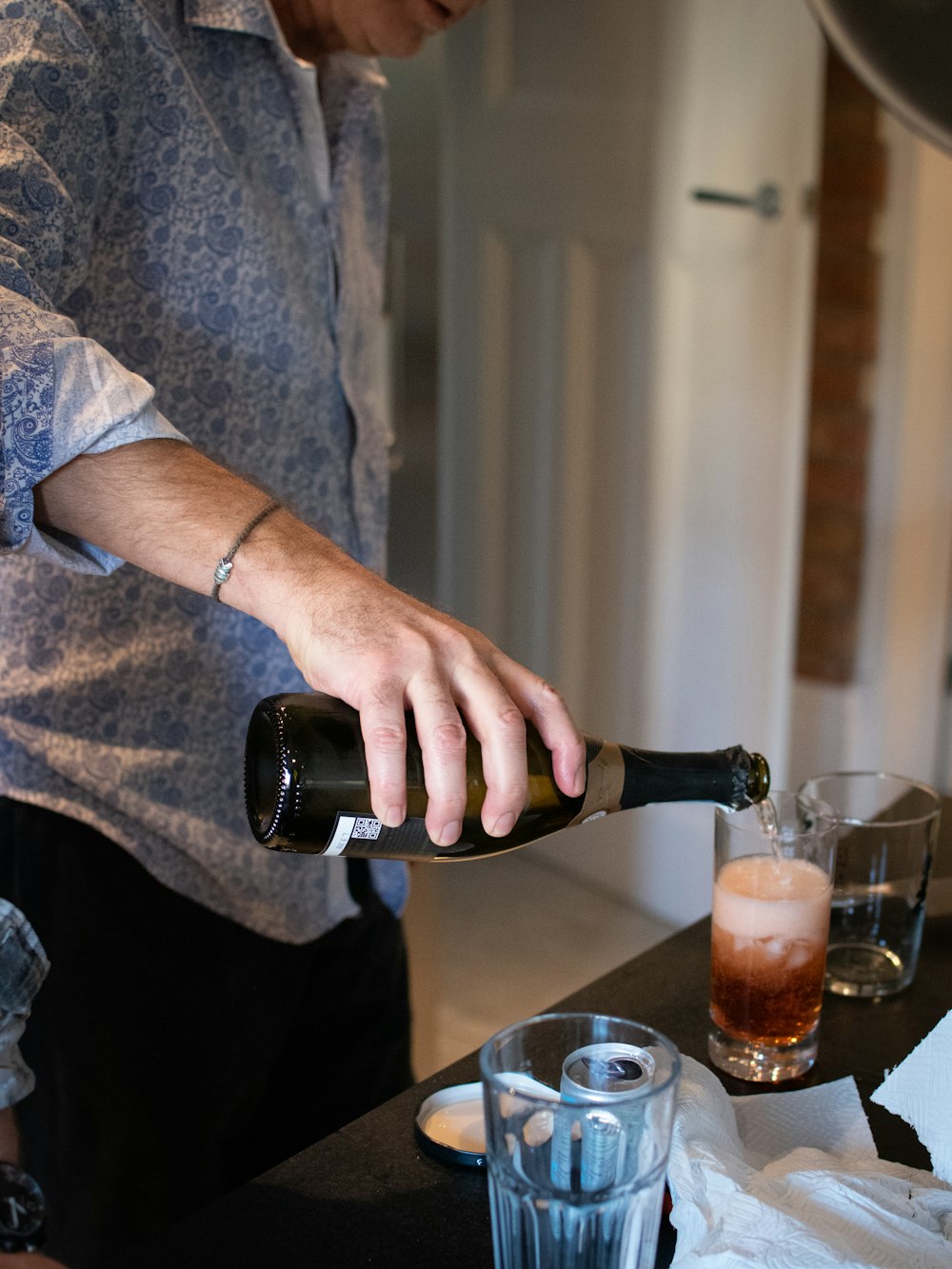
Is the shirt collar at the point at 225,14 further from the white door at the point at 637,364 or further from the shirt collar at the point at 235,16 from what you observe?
the white door at the point at 637,364

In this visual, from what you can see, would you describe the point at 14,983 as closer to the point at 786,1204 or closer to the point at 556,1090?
the point at 556,1090

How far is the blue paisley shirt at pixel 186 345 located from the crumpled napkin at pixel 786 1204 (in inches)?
18.8

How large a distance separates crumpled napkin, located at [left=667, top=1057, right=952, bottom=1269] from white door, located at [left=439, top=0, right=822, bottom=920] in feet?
6.30

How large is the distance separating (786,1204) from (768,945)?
225 millimetres

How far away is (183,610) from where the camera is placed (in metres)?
1.07

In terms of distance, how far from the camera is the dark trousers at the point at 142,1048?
101 centimetres

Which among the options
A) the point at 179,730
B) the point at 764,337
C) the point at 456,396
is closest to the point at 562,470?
the point at 456,396

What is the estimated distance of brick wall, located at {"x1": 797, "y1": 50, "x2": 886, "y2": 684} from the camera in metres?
2.86

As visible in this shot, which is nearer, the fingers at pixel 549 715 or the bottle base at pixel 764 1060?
the fingers at pixel 549 715

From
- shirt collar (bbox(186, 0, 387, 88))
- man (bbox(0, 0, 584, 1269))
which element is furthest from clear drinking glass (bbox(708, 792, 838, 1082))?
shirt collar (bbox(186, 0, 387, 88))

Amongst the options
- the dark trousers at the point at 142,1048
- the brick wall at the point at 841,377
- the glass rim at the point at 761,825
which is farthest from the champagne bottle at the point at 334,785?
the brick wall at the point at 841,377

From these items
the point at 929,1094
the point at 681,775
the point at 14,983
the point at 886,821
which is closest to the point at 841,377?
the point at 886,821

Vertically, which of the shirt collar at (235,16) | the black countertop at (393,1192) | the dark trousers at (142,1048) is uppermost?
the shirt collar at (235,16)

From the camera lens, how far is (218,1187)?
43.6 inches
